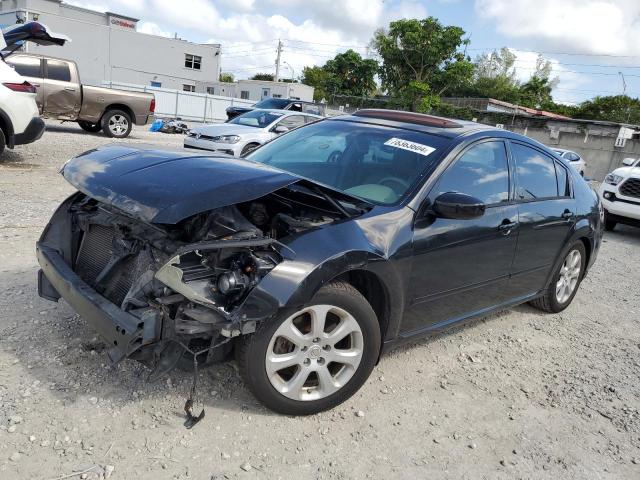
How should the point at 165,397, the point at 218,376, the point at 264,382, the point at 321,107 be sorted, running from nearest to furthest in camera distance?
the point at 264,382 < the point at 165,397 < the point at 218,376 < the point at 321,107

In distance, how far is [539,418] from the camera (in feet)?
10.7

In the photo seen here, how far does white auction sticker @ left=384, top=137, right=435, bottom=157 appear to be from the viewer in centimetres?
355

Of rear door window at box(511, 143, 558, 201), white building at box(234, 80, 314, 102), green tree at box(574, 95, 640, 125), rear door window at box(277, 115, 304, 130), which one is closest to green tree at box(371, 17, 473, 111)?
white building at box(234, 80, 314, 102)

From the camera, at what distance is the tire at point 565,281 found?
488 cm

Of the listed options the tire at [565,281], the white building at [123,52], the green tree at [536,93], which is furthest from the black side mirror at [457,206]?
the green tree at [536,93]

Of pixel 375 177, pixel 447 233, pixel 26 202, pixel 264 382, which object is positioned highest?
pixel 375 177

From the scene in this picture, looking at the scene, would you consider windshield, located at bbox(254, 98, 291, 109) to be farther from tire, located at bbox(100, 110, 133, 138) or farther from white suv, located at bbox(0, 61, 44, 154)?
white suv, located at bbox(0, 61, 44, 154)

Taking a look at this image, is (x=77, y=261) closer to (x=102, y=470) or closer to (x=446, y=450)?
(x=102, y=470)

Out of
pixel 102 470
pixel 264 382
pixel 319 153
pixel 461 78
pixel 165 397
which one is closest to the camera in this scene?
pixel 102 470

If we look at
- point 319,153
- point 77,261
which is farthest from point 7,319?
point 319,153

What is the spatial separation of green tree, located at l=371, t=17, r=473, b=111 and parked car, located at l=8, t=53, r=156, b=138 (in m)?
26.6

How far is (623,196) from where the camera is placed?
10141mm

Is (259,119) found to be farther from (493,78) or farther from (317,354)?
(493,78)

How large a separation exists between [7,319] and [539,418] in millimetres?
3543
